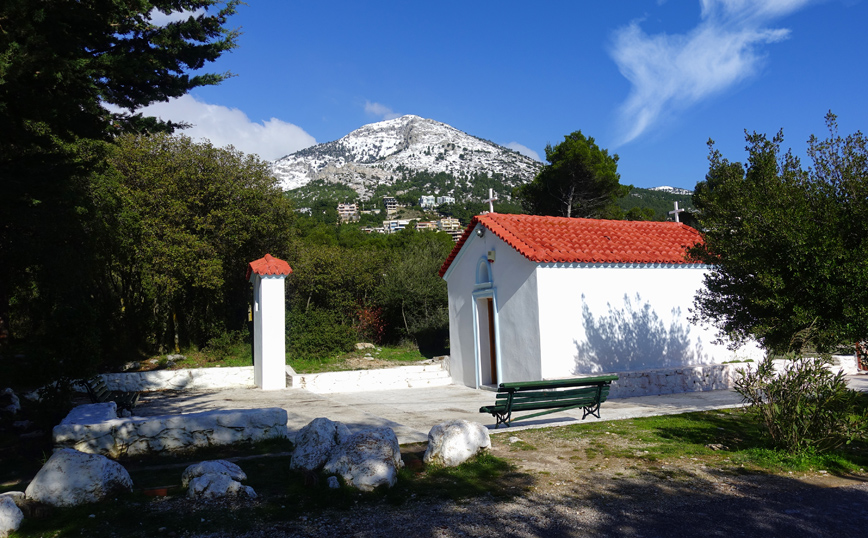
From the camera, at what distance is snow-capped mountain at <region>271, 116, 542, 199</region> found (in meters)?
108

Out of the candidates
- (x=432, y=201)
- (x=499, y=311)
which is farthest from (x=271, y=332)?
(x=432, y=201)

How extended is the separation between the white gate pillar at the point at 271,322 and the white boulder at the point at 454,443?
8.86 meters

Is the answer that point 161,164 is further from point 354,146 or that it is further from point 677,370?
point 354,146

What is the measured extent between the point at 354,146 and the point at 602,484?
15069 centimetres

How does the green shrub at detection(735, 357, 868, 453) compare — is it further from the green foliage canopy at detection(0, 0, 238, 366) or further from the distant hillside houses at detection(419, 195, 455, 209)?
the distant hillside houses at detection(419, 195, 455, 209)

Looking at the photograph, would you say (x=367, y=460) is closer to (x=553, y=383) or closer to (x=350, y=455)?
(x=350, y=455)

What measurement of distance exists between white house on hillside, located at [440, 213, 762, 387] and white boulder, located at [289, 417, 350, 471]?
24.7ft

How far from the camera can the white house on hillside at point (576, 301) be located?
13.0m

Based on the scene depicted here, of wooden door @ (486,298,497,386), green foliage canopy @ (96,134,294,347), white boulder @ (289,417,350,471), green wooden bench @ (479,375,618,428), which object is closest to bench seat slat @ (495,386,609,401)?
green wooden bench @ (479,375,618,428)

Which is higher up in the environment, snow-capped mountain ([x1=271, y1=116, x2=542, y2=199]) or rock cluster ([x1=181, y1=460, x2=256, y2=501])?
snow-capped mountain ([x1=271, y1=116, x2=542, y2=199])

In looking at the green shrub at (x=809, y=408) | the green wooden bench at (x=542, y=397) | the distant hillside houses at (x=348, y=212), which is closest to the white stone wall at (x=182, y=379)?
the green wooden bench at (x=542, y=397)

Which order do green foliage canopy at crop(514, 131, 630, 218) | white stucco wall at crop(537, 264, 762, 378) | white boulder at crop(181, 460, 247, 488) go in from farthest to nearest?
green foliage canopy at crop(514, 131, 630, 218), white stucco wall at crop(537, 264, 762, 378), white boulder at crop(181, 460, 247, 488)

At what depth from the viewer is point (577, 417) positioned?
9.71 meters

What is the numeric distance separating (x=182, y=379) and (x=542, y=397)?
1034 centimetres
